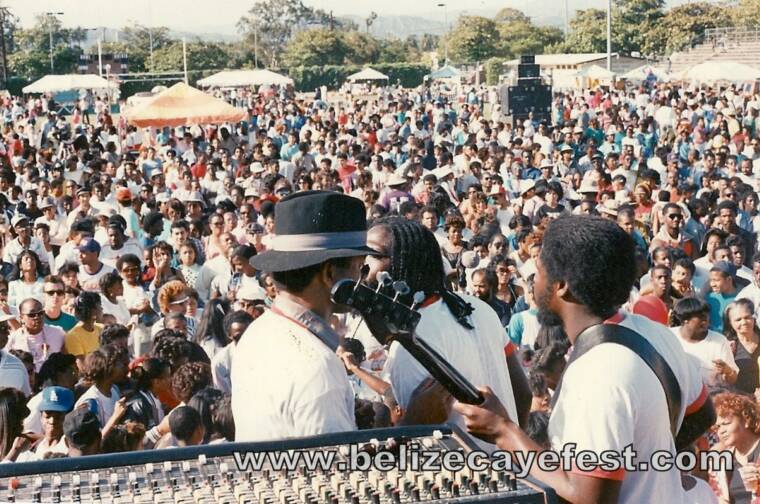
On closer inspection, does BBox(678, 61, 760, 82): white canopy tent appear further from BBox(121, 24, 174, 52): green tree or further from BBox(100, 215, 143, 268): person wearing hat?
BBox(121, 24, 174, 52): green tree

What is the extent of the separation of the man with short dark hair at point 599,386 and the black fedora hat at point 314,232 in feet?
1.64

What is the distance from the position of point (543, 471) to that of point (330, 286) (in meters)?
0.74

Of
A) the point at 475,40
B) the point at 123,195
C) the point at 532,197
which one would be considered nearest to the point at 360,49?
the point at 475,40

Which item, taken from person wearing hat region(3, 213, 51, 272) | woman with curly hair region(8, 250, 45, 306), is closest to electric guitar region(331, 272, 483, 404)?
woman with curly hair region(8, 250, 45, 306)

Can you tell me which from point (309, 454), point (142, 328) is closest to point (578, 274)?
point (309, 454)

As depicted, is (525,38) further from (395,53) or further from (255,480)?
(255,480)

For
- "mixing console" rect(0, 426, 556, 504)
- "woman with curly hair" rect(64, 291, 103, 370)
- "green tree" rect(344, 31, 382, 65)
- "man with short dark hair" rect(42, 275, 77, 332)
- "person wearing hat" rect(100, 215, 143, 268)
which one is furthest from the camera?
"green tree" rect(344, 31, 382, 65)

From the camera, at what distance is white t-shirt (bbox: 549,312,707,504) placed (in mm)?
2451

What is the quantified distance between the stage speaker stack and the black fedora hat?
21.9 m

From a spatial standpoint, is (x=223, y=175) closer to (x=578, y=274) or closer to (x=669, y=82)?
(x=578, y=274)

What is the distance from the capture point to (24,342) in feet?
23.5

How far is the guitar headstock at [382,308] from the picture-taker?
7.98 ft

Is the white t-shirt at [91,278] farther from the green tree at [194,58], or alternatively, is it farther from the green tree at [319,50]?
the green tree at [319,50]

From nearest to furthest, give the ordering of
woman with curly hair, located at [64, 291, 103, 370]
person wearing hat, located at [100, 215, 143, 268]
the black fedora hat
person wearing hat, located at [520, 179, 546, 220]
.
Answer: the black fedora hat → woman with curly hair, located at [64, 291, 103, 370] → person wearing hat, located at [100, 215, 143, 268] → person wearing hat, located at [520, 179, 546, 220]
